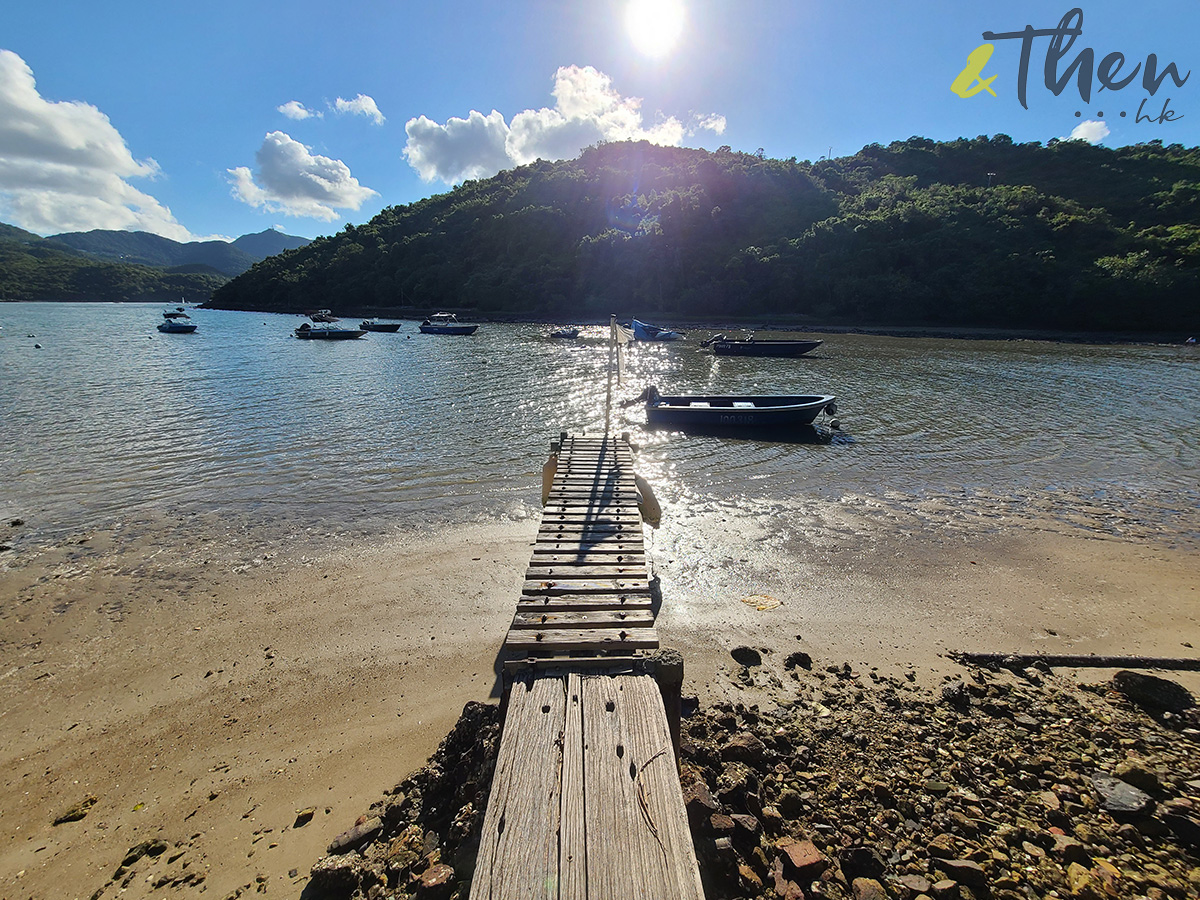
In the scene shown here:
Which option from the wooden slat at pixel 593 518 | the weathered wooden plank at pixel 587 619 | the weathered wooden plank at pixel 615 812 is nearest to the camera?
the weathered wooden plank at pixel 615 812

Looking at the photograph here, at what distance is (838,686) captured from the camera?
582 centimetres

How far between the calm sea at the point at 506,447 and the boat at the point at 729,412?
120 cm

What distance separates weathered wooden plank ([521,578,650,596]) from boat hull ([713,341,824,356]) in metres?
39.8

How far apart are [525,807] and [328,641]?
5261 mm

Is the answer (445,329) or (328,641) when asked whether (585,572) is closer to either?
(328,641)

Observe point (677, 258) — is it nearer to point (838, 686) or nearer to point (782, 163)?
point (782, 163)

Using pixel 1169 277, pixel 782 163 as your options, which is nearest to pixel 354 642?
pixel 1169 277

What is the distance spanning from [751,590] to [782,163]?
512 feet

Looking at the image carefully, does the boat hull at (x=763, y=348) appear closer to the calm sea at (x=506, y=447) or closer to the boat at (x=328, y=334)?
the calm sea at (x=506, y=447)

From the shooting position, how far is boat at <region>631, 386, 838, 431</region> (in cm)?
1902

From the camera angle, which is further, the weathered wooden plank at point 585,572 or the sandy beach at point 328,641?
the weathered wooden plank at point 585,572

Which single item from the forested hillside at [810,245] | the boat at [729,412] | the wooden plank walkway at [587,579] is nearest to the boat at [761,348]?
the boat at [729,412]

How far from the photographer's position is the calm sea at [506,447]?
11.6m

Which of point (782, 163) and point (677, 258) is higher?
point (782, 163)
